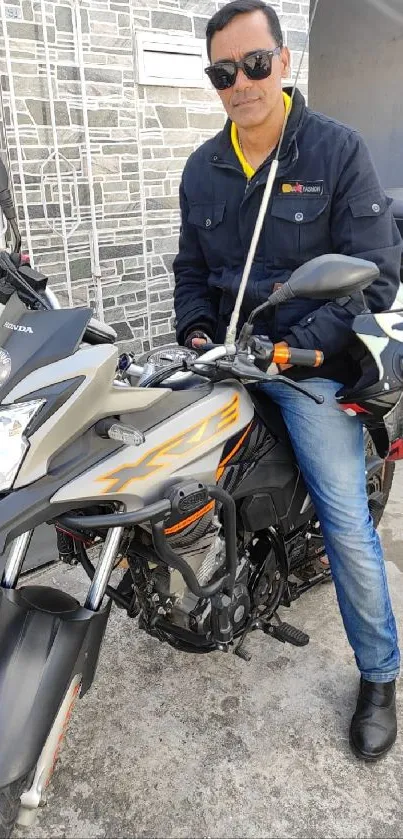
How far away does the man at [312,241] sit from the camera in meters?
2.12

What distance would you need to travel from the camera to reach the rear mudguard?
159 centimetres

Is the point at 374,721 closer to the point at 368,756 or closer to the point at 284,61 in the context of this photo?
the point at 368,756

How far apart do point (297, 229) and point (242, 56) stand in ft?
1.74

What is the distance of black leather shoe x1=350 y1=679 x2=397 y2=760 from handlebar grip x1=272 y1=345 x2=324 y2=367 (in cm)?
126

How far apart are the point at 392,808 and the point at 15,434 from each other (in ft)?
5.38

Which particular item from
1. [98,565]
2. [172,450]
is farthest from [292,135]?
[98,565]

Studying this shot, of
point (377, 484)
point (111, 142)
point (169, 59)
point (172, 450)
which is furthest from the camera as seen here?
point (169, 59)

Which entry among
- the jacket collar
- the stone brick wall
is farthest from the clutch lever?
the stone brick wall

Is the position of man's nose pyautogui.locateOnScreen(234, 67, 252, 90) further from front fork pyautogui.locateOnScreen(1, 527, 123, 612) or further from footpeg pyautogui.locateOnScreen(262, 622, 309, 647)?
footpeg pyautogui.locateOnScreen(262, 622, 309, 647)

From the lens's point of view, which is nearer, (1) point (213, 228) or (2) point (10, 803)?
(2) point (10, 803)

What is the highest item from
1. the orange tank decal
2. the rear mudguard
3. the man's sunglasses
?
the man's sunglasses

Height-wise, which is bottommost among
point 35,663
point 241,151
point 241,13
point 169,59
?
point 35,663

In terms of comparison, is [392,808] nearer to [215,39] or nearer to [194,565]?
[194,565]

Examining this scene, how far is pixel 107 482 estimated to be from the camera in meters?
1.58
